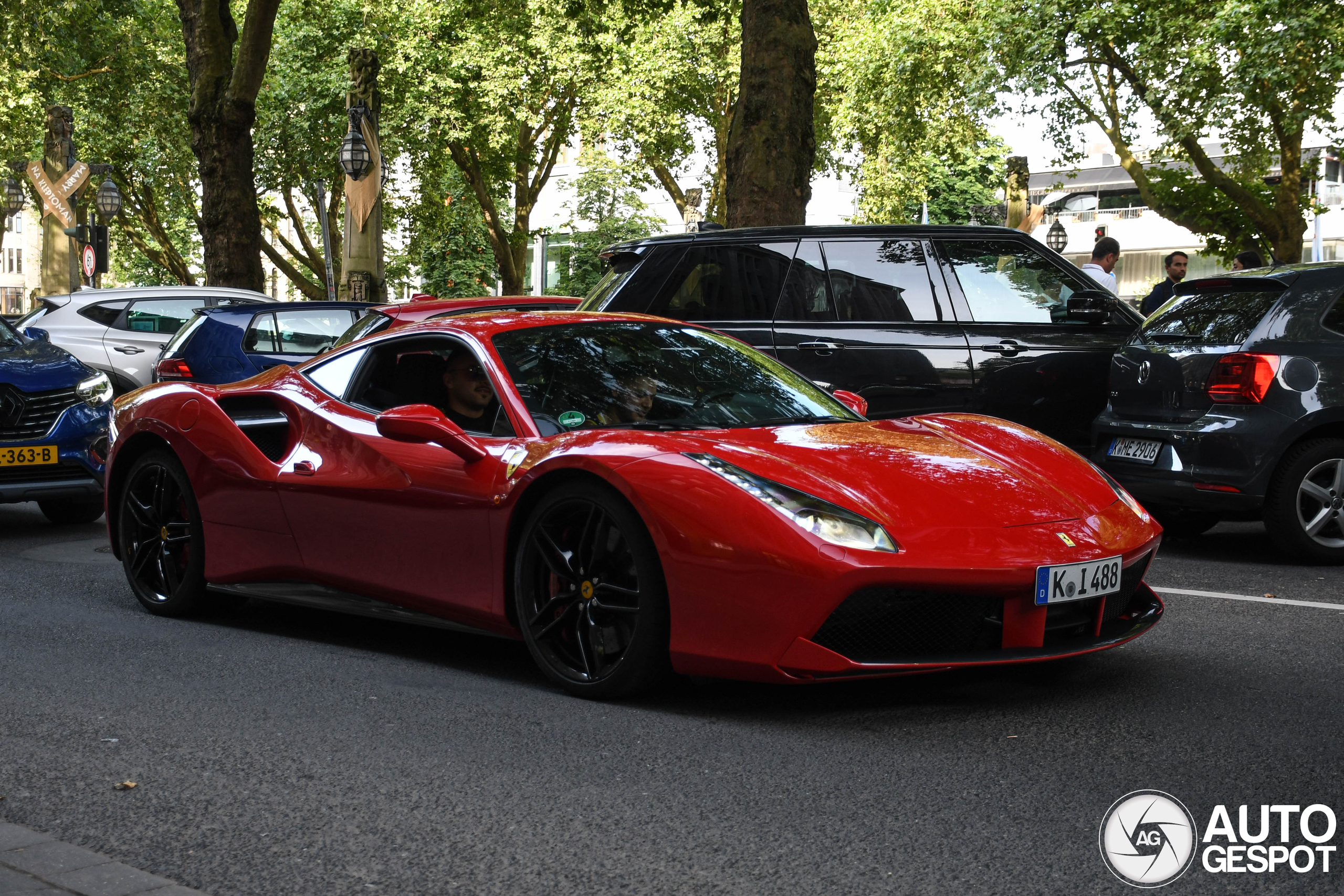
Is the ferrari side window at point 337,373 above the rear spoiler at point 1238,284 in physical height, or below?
below

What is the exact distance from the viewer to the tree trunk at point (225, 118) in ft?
70.9

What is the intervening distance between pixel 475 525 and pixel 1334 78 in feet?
63.7

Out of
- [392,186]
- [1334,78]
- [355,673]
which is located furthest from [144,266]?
[355,673]

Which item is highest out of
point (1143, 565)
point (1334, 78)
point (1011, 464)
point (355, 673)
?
point (1334, 78)

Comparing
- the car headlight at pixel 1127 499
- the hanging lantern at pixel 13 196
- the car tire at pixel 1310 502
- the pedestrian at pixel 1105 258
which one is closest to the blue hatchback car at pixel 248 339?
the pedestrian at pixel 1105 258

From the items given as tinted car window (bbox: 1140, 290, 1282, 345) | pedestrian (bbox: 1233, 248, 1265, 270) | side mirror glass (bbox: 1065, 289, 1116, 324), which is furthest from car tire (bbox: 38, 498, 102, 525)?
pedestrian (bbox: 1233, 248, 1265, 270)

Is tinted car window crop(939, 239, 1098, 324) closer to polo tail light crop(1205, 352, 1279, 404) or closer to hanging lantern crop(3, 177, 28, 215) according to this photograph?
polo tail light crop(1205, 352, 1279, 404)

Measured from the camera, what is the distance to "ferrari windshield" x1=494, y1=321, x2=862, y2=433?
17.4 feet

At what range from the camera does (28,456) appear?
30.7 feet

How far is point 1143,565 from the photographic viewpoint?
16.4 ft

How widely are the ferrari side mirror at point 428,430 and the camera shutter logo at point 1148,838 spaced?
8.03 ft

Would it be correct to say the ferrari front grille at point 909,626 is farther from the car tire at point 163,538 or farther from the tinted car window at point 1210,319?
the tinted car window at point 1210,319

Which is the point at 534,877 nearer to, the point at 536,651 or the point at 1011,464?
the point at 536,651

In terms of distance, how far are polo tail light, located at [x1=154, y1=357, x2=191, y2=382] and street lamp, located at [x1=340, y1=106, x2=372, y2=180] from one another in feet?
14.9
